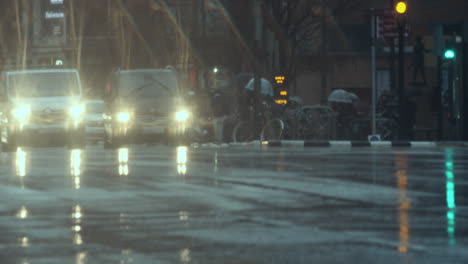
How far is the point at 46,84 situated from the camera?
105 feet

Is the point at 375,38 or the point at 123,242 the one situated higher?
the point at 375,38

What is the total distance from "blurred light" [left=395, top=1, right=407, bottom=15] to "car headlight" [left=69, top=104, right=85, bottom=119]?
342 inches

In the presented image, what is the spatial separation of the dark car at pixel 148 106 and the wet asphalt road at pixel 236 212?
944cm

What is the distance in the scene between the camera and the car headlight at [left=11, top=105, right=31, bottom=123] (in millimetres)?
31875

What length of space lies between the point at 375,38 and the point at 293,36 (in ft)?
53.0

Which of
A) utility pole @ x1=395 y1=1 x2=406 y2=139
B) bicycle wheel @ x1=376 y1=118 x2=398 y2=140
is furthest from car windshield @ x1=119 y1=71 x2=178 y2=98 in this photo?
bicycle wheel @ x1=376 y1=118 x2=398 y2=140

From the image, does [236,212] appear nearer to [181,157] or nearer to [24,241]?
[24,241]

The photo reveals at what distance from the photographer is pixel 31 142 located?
38.8m

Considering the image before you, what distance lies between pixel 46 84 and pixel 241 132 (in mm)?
6016

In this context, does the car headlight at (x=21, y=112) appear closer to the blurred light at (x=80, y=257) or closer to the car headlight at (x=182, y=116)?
the car headlight at (x=182, y=116)

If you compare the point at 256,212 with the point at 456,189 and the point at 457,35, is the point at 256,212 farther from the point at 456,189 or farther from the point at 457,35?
the point at 457,35

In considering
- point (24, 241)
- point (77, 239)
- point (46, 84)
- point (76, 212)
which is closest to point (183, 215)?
point (76, 212)

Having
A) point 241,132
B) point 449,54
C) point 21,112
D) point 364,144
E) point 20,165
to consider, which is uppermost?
point 449,54

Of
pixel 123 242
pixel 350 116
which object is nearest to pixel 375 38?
pixel 350 116
